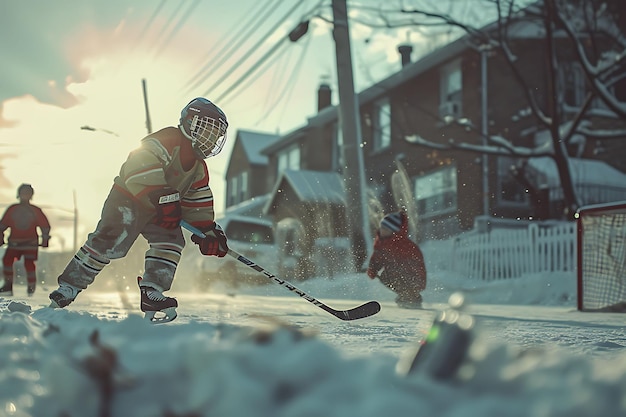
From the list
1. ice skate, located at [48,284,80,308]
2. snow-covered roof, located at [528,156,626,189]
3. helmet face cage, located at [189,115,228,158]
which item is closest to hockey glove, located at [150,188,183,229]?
helmet face cage, located at [189,115,228,158]

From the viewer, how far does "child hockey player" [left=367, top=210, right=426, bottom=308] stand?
831 centimetres

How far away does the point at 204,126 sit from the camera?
444 centimetres

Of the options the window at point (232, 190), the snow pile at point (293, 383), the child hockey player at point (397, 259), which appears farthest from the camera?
the window at point (232, 190)

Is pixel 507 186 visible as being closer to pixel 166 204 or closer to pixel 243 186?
pixel 166 204

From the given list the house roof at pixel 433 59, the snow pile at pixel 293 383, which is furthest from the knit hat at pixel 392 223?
the house roof at pixel 433 59

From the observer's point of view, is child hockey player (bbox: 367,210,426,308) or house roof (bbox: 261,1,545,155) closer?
child hockey player (bbox: 367,210,426,308)

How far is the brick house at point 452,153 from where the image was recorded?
1875 centimetres

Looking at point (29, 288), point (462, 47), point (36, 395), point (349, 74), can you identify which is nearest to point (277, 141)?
point (462, 47)

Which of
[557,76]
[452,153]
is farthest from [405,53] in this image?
[557,76]

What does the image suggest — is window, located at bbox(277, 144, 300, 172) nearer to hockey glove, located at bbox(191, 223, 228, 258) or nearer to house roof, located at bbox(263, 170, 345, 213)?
house roof, located at bbox(263, 170, 345, 213)

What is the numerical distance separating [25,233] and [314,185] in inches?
602

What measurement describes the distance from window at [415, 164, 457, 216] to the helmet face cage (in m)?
15.8

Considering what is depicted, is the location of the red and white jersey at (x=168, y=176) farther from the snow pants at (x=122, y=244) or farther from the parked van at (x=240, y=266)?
the parked van at (x=240, y=266)

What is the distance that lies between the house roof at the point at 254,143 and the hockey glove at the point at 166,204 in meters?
33.2
